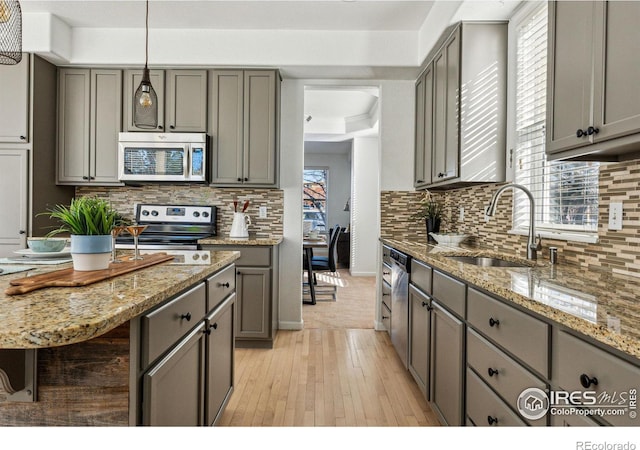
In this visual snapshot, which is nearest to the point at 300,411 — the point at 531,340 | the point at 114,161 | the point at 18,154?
the point at 531,340

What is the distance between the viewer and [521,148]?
245cm

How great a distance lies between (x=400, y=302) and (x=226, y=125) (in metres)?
2.20

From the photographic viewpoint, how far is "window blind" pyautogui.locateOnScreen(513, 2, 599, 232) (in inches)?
75.9

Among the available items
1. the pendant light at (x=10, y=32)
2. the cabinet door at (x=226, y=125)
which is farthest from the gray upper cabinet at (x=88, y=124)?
the pendant light at (x=10, y=32)

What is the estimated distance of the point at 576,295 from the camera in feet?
3.89

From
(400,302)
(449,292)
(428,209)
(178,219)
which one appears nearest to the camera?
(449,292)

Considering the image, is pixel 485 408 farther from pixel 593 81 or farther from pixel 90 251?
pixel 90 251

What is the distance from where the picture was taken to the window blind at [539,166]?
75.9 inches

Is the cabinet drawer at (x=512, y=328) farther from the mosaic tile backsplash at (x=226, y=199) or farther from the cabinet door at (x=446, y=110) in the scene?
the mosaic tile backsplash at (x=226, y=199)

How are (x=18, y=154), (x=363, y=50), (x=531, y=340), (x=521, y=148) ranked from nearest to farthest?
(x=531, y=340), (x=521, y=148), (x=18, y=154), (x=363, y=50)

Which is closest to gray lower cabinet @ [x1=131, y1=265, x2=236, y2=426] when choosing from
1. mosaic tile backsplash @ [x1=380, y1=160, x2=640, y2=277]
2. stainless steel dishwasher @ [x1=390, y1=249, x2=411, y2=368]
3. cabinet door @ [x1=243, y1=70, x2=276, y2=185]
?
stainless steel dishwasher @ [x1=390, y1=249, x2=411, y2=368]

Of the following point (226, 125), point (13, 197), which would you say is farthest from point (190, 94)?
point (13, 197)

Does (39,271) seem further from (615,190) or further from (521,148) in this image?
(521,148)
